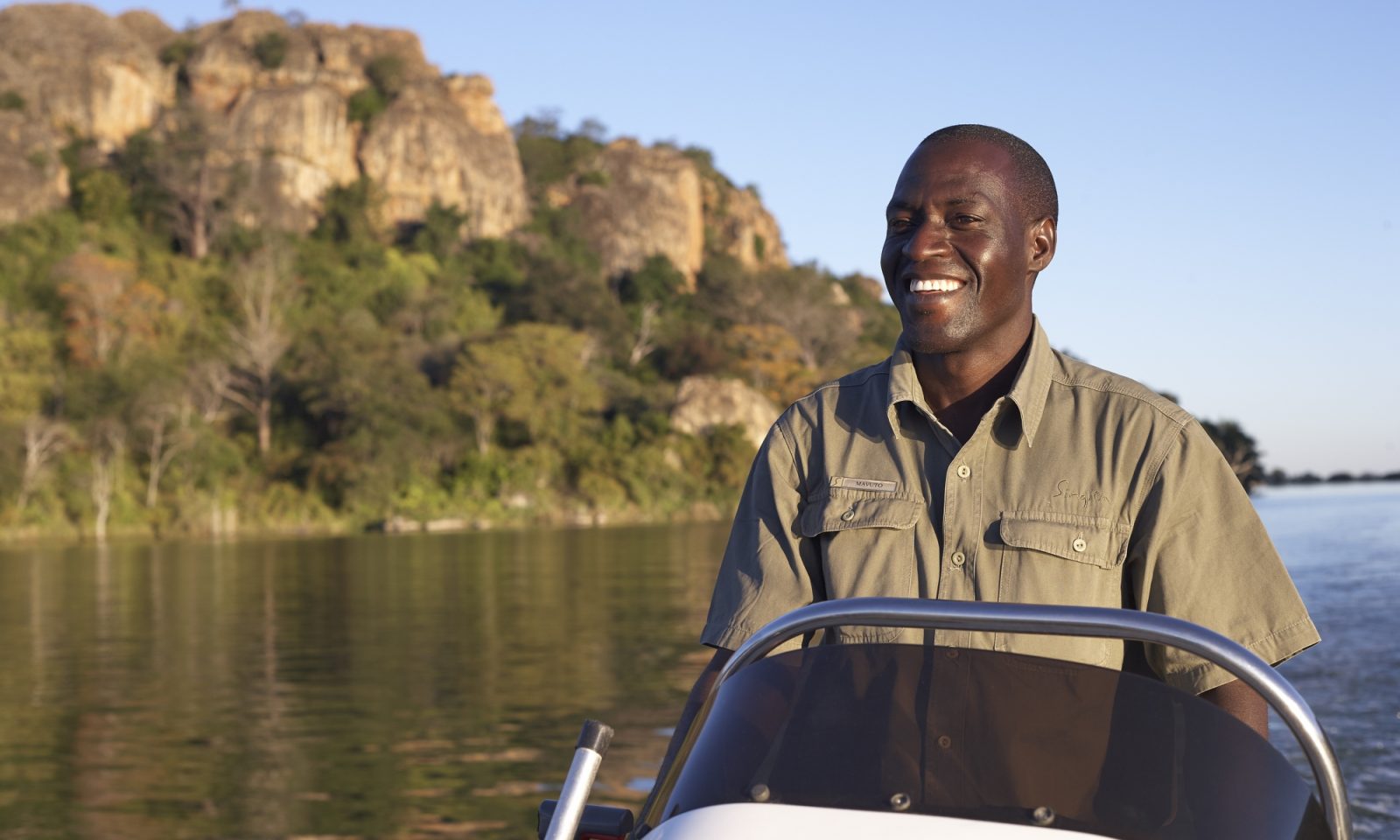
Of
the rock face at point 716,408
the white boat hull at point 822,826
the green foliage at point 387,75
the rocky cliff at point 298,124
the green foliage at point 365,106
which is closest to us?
the white boat hull at point 822,826

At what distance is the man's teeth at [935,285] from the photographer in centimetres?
201

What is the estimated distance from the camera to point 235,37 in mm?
74000

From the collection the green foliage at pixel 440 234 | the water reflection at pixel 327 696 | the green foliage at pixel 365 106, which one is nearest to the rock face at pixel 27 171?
the green foliage at pixel 365 106

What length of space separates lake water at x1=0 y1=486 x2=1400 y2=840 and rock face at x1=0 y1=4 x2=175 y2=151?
49341 mm

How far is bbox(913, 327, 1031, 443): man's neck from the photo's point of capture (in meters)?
2.07

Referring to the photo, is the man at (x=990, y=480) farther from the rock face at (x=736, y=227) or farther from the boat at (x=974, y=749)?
the rock face at (x=736, y=227)

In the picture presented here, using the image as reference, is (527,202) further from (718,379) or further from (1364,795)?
(1364,795)

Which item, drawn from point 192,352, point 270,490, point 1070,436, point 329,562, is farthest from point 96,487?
point 1070,436

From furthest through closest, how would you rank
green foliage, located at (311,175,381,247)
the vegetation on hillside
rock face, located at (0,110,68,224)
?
1. green foliage, located at (311,175,381,247)
2. rock face, located at (0,110,68,224)
3. the vegetation on hillside

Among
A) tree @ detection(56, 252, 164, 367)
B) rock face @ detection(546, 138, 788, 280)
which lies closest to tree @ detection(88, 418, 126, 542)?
tree @ detection(56, 252, 164, 367)

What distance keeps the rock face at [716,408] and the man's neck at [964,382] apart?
162ft

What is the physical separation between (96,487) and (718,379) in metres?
22.3

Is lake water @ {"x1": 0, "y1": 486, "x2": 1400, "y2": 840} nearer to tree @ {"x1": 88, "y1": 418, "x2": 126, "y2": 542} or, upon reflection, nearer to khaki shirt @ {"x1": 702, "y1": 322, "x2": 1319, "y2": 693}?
khaki shirt @ {"x1": 702, "y1": 322, "x2": 1319, "y2": 693}

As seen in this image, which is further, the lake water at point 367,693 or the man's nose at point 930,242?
the lake water at point 367,693
